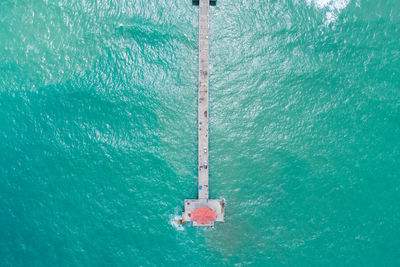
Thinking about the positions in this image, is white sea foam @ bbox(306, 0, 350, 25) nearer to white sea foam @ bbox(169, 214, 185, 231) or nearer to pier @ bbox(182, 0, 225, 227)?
pier @ bbox(182, 0, 225, 227)

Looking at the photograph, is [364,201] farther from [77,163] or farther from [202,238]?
[77,163]

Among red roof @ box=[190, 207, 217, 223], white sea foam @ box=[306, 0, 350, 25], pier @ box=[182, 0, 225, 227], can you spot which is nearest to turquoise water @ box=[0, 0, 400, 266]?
white sea foam @ box=[306, 0, 350, 25]

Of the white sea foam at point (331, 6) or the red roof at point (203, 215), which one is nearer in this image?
the red roof at point (203, 215)

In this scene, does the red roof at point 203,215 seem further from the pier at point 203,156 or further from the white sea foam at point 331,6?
the white sea foam at point 331,6

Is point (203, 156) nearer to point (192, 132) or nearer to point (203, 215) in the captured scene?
point (192, 132)

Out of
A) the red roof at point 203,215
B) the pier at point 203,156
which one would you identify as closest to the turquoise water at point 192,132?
the pier at point 203,156

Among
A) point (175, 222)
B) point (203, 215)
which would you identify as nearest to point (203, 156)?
point (203, 215)
